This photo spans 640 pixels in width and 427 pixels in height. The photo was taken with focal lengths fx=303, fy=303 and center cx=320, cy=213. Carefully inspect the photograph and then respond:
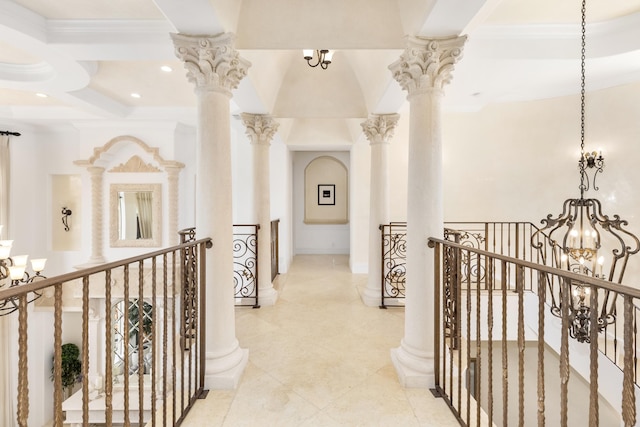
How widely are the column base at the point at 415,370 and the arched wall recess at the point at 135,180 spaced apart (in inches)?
231

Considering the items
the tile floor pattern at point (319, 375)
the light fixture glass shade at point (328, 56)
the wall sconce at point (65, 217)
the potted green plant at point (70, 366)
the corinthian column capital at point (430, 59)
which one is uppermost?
the light fixture glass shade at point (328, 56)

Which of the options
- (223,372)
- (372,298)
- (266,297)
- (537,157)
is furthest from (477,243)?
(223,372)

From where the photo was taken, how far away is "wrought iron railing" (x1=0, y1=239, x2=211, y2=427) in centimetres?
119

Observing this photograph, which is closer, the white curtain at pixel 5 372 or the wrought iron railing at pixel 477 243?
the wrought iron railing at pixel 477 243

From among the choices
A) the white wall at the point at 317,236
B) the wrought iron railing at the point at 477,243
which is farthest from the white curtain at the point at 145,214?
the wrought iron railing at the point at 477,243

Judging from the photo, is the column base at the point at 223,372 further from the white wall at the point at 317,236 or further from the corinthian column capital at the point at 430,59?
the white wall at the point at 317,236

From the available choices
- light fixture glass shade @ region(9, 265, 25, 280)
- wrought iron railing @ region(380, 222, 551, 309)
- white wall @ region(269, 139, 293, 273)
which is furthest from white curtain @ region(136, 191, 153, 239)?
wrought iron railing @ region(380, 222, 551, 309)

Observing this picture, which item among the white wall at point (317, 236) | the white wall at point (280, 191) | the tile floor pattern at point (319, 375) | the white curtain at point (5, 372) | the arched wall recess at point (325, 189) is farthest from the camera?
the white wall at point (317, 236)

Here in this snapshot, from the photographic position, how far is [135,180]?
22.6 ft

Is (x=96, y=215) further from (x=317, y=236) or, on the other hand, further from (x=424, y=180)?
(x=424, y=180)

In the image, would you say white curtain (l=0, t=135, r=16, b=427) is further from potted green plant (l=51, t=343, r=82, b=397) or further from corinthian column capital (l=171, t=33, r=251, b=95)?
corinthian column capital (l=171, t=33, r=251, b=95)

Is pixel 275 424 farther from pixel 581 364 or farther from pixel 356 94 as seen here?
pixel 581 364

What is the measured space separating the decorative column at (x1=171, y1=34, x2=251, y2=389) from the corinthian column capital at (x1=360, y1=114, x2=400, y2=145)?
8.33 ft

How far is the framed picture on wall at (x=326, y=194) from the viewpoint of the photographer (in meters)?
9.12
